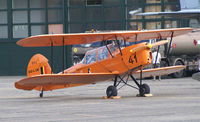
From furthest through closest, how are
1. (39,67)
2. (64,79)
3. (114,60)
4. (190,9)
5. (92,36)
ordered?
(190,9), (39,67), (114,60), (92,36), (64,79)

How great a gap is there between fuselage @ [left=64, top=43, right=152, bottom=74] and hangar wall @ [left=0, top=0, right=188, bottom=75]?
24.6 meters

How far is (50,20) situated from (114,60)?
27.8 metres

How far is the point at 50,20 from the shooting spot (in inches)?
1746

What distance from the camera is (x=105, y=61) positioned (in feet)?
57.4

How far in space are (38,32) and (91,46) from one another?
11229mm

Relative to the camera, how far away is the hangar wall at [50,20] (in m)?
42.9

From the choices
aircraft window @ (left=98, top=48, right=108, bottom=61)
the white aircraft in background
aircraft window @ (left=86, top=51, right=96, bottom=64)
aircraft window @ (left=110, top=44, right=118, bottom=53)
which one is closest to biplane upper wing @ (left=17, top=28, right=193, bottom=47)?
aircraft window @ (left=110, top=44, right=118, bottom=53)

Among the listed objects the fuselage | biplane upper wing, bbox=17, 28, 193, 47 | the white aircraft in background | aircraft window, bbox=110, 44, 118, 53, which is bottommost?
the fuselage

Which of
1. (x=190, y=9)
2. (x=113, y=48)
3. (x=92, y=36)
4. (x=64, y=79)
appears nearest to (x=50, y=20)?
(x=190, y=9)

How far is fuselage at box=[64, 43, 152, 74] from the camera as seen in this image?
16547 mm

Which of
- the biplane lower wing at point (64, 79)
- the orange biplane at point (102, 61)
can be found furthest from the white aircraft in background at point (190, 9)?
the biplane lower wing at point (64, 79)

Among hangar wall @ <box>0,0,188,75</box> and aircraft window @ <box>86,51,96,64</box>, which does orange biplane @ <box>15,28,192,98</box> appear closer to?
aircraft window @ <box>86,51,96,64</box>

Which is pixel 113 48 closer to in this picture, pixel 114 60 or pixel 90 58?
pixel 114 60

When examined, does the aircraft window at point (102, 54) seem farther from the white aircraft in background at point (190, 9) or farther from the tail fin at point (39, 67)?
the white aircraft in background at point (190, 9)
